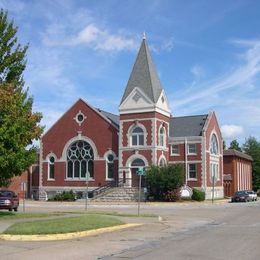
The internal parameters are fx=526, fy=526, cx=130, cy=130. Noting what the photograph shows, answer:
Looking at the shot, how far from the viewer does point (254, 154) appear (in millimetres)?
104312

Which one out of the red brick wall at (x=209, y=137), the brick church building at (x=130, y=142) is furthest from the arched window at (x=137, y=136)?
the red brick wall at (x=209, y=137)

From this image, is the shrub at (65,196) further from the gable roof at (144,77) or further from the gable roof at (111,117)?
the gable roof at (144,77)

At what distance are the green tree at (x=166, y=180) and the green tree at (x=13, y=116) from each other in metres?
23.5

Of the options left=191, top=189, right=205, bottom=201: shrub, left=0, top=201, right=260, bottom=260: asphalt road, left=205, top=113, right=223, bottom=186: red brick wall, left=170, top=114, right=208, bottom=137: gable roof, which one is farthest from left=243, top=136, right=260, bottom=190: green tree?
left=0, top=201, right=260, bottom=260: asphalt road

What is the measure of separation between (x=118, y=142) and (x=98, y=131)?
299 centimetres

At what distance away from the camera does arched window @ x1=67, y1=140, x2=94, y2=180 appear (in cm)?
6109

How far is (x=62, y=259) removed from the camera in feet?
42.3

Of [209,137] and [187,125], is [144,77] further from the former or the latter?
[209,137]

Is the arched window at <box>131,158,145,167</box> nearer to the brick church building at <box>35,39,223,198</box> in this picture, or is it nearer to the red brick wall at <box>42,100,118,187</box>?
the brick church building at <box>35,39,223,198</box>

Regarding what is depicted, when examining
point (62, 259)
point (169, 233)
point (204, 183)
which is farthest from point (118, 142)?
Result: point (62, 259)

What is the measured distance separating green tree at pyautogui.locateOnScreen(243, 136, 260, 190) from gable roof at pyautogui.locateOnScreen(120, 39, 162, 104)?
44549 mm

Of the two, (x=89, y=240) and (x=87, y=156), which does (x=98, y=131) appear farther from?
(x=89, y=240)

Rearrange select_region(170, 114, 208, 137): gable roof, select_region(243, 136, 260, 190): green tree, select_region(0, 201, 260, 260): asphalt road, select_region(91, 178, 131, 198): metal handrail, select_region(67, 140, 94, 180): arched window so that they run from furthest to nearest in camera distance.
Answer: select_region(243, 136, 260, 190): green tree, select_region(170, 114, 208, 137): gable roof, select_region(67, 140, 94, 180): arched window, select_region(91, 178, 131, 198): metal handrail, select_region(0, 201, 260, 260): asphalt road

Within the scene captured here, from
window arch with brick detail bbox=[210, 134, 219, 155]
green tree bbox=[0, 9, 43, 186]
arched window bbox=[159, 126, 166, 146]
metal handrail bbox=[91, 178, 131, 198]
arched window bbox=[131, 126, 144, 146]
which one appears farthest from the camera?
window arch with brick detail bbox=[210, 134, 219, 155]
